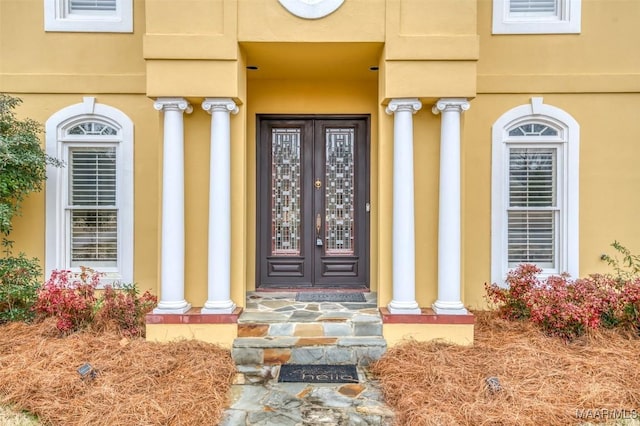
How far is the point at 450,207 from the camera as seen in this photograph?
4340mm

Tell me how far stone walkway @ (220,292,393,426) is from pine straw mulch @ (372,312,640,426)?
0.24 meters

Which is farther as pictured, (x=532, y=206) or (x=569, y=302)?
(x=532, y=206)

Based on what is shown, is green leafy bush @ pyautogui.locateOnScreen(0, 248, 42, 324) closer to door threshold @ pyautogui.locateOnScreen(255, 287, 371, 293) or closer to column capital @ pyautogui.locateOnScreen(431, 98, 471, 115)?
door threshold @ pyautogui.locateOnScreen(255, 287, 371, 293)

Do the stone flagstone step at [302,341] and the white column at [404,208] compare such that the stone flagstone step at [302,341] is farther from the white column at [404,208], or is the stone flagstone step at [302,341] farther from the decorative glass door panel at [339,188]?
the decorative glass door panel at [339,188]

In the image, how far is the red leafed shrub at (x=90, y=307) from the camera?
450 centimetres

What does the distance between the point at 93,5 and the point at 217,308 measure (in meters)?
A: 4.59

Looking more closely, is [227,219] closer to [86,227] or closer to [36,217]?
[86,227]

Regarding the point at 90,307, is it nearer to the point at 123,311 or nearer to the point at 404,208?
the point at 123,311

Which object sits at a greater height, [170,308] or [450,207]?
[450,207]

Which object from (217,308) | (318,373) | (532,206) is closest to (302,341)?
(318,373)

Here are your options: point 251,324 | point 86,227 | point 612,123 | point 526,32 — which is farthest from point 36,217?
point 612,123

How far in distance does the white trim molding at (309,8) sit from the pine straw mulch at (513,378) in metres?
3.62

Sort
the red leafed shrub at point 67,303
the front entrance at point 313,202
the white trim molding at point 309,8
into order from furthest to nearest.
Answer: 1. the front entrance at point 313,202
2. the red leafed shrub at point 67,303
3. the white trim molding at point 309,8

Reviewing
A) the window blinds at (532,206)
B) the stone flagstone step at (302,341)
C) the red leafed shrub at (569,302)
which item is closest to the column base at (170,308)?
the stone flagstone step at (302,341)
